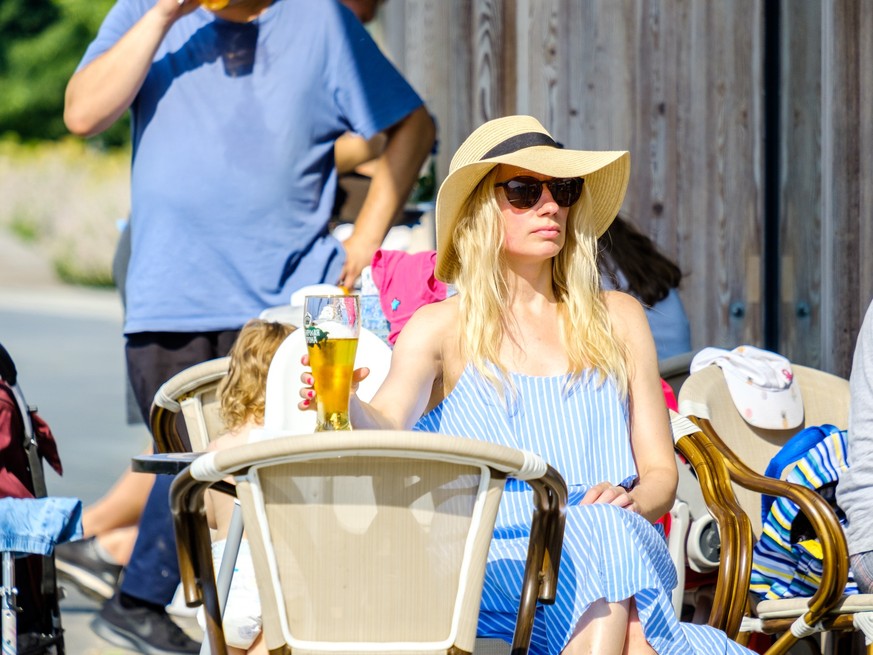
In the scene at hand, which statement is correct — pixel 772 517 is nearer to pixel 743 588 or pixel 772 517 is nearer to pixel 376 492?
pixel 743 588

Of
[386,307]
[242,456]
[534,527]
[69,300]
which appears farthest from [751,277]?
[69,300]

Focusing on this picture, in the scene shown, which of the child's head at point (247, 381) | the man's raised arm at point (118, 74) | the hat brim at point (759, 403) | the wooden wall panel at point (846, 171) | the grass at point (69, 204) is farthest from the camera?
the grass at point (69, 204)

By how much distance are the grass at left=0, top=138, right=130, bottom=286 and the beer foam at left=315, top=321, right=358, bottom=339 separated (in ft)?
53.4

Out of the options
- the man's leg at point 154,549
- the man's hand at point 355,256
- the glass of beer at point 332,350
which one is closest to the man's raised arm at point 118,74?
the man's leg at point 154,549

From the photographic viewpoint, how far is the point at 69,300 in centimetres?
1631

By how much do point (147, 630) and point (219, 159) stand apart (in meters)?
1.43

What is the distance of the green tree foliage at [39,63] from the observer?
25.0m

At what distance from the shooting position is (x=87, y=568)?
4465mm

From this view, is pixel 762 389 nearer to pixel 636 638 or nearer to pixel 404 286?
pixel 404 286

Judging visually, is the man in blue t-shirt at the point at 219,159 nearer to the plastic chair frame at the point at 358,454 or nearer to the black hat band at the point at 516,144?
the black hat band at the point at 516,144

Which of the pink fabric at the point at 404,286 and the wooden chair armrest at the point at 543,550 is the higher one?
the pink fabric at the point at 404,286

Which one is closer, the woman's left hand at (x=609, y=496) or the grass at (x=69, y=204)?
the woman's left hand at (x=609, y=496)

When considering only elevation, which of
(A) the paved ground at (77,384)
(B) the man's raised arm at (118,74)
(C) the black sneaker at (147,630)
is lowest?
(A) the paved ground at (77,384)

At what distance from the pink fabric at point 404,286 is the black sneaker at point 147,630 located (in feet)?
3.89
